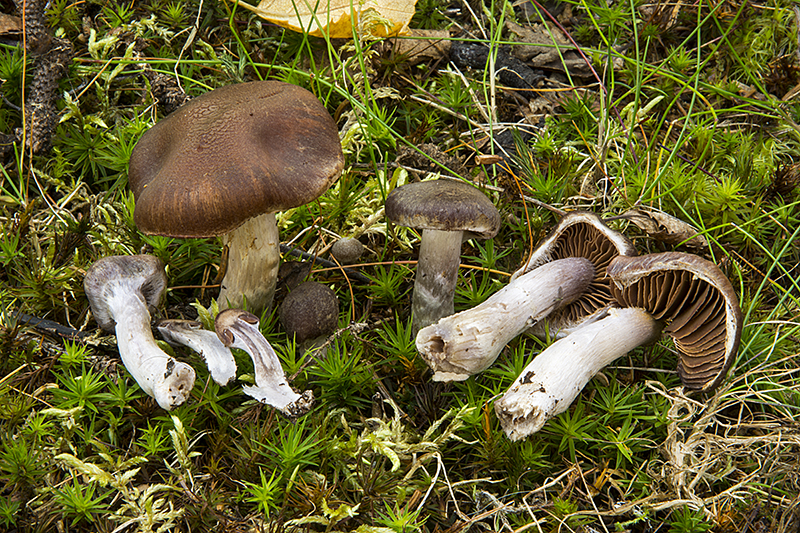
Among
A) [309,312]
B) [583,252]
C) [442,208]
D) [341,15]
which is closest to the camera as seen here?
[442,208]

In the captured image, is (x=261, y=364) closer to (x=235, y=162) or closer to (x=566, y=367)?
(x=235, y=162)

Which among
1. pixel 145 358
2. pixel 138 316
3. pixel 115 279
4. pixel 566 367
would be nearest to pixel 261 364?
pixel 145 358

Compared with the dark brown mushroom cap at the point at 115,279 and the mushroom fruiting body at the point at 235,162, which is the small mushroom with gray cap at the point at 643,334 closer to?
the mushroom fruiting body at the point at 235,162

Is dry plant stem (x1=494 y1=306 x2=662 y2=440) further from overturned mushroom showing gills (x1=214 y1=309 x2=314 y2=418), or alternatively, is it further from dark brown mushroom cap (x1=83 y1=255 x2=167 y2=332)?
dark brown mushroom cap (x1=83 y1=255 x2=167 y2=332)

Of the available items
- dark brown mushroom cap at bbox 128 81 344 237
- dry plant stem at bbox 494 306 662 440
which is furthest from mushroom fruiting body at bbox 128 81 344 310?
dry plant stem at bbox 494 306 662 440

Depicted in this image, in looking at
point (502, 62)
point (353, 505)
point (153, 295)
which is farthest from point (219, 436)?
point (502, 62)
